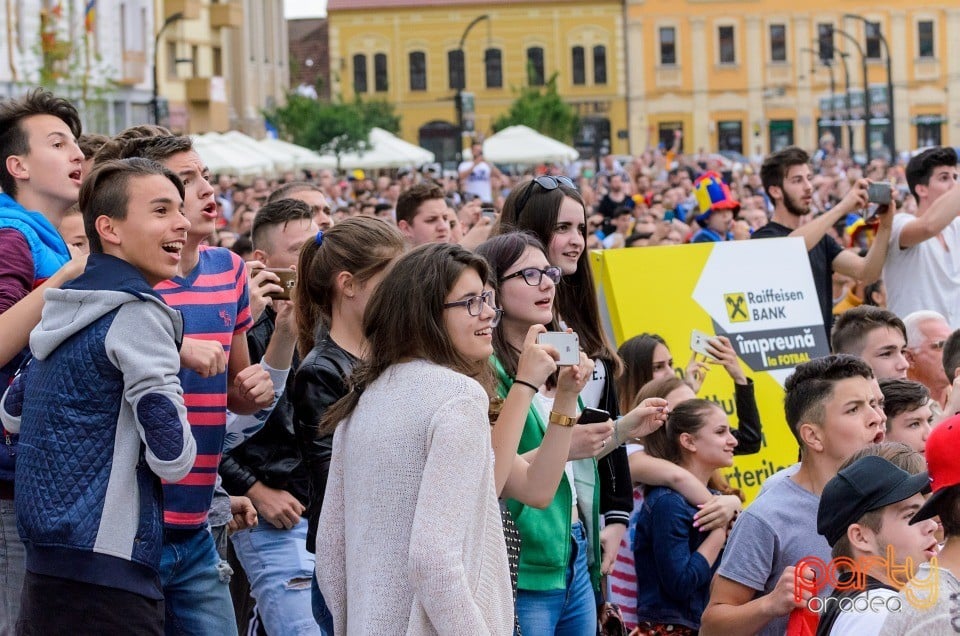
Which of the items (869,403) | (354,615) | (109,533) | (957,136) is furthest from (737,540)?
(957,136)

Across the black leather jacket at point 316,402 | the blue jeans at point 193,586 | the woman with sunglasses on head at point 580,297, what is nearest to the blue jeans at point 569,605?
the woman with sunglasses on head at point 580,297

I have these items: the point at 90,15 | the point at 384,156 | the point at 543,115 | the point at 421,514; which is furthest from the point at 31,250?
the point at 543,115

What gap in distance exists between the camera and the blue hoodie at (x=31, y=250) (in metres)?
4.27

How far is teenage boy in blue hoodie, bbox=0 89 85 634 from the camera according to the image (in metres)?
4.25

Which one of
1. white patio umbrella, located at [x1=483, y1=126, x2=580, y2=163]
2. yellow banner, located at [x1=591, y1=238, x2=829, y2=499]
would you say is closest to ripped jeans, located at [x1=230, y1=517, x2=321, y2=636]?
yellow banner, located at [x1=591, y1=238, x2=829, y2=499]

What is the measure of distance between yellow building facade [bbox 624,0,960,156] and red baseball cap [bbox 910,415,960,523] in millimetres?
76183

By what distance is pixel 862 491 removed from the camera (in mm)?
3934

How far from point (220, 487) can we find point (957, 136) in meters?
74.4

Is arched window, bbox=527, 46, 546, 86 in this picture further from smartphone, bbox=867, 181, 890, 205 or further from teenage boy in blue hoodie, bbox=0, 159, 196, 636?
teenage boy in blue hoodie, bbox=0, 159, 196, 636

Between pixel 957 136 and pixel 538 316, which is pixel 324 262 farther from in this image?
pixel 957 136

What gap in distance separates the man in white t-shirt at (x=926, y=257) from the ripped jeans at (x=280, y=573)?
4.39 m

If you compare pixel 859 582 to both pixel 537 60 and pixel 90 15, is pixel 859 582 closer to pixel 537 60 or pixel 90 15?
pixel 90 15

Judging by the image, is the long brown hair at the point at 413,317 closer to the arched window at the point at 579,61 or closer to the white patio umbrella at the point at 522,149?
the white patio umbrella at the point at 522,149

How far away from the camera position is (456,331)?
3904mm
